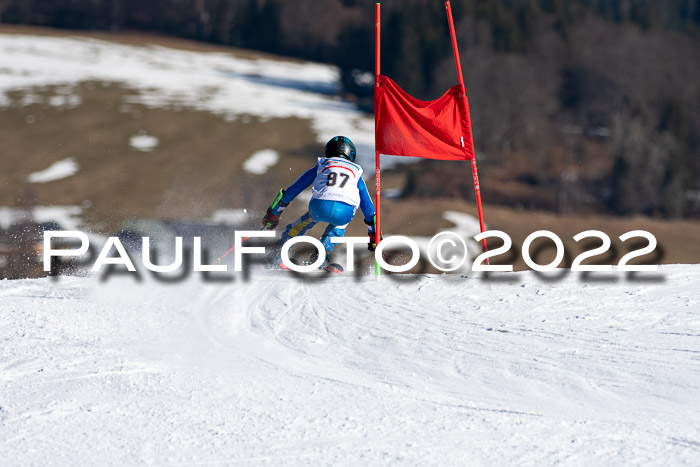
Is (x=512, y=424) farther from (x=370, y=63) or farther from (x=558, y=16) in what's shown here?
(x=558, y=16)

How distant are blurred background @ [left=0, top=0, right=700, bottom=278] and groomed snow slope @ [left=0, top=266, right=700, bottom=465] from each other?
8.56 metres

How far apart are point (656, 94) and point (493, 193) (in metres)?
19.2

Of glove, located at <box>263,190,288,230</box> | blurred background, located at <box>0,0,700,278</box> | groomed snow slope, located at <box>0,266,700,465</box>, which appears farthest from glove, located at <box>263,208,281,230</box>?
blurred background, located at <box>0,0,700,278</box>

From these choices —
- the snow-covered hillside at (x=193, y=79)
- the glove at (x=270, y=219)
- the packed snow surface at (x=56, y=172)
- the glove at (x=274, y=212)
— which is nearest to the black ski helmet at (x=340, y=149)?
the glove at (x=274, y=212)

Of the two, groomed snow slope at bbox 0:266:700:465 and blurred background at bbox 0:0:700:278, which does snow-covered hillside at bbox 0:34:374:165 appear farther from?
groomed snow slope at bbox 0:266:700:465

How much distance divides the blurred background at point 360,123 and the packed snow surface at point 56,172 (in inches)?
3.3

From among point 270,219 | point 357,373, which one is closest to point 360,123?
point 270,219

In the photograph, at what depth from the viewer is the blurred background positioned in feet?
104

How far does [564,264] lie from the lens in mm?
25141

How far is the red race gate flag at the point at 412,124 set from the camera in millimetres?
9656

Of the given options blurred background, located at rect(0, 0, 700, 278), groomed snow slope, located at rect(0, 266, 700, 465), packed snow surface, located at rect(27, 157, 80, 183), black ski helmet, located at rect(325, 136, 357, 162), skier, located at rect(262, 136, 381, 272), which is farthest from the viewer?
packed snow surface, located at rect(27, 157, 80, 183)

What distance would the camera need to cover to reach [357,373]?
5734 mm

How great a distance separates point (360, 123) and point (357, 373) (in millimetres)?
43383

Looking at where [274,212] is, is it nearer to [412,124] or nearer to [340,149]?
[340,149]
